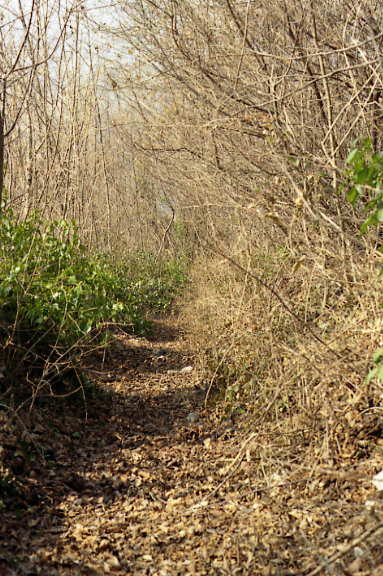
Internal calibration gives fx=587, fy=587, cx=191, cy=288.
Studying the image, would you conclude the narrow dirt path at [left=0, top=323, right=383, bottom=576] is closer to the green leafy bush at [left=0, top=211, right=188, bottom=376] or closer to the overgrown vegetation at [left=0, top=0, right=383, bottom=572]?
the overgrown vegetation at [left=0, top=0, right=383, bottom=572]

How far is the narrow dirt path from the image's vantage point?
280 cm

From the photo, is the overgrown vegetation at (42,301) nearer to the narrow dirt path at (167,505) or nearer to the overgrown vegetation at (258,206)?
the overgrown vegetation at (258,206)

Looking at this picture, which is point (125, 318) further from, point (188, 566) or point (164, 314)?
point (188, 566)

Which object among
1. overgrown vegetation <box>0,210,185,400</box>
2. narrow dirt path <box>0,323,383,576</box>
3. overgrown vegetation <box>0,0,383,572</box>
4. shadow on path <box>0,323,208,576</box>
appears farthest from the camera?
overgrown vegetation <box>0,210,185,400</box>

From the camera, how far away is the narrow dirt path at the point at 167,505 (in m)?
2.80

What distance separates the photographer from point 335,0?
4766 millimetres

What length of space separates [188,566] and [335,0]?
4.32 meters

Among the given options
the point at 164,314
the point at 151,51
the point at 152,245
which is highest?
the point at 151,51

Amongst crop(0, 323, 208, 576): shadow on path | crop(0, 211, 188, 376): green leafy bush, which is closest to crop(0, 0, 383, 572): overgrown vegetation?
crop(0, 211, 188, 376): green leafy bush

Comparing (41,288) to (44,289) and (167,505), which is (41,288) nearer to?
(44,289)

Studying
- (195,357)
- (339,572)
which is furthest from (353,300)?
(195,357)

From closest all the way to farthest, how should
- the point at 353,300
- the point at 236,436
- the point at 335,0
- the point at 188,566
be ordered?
the point at 188,566, the point at 353,300, the point at 236,436, the point at 335,0

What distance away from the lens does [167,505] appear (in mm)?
3500

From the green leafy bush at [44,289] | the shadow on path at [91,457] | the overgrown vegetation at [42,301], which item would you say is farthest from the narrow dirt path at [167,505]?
the green leafy bush at [44,289]
